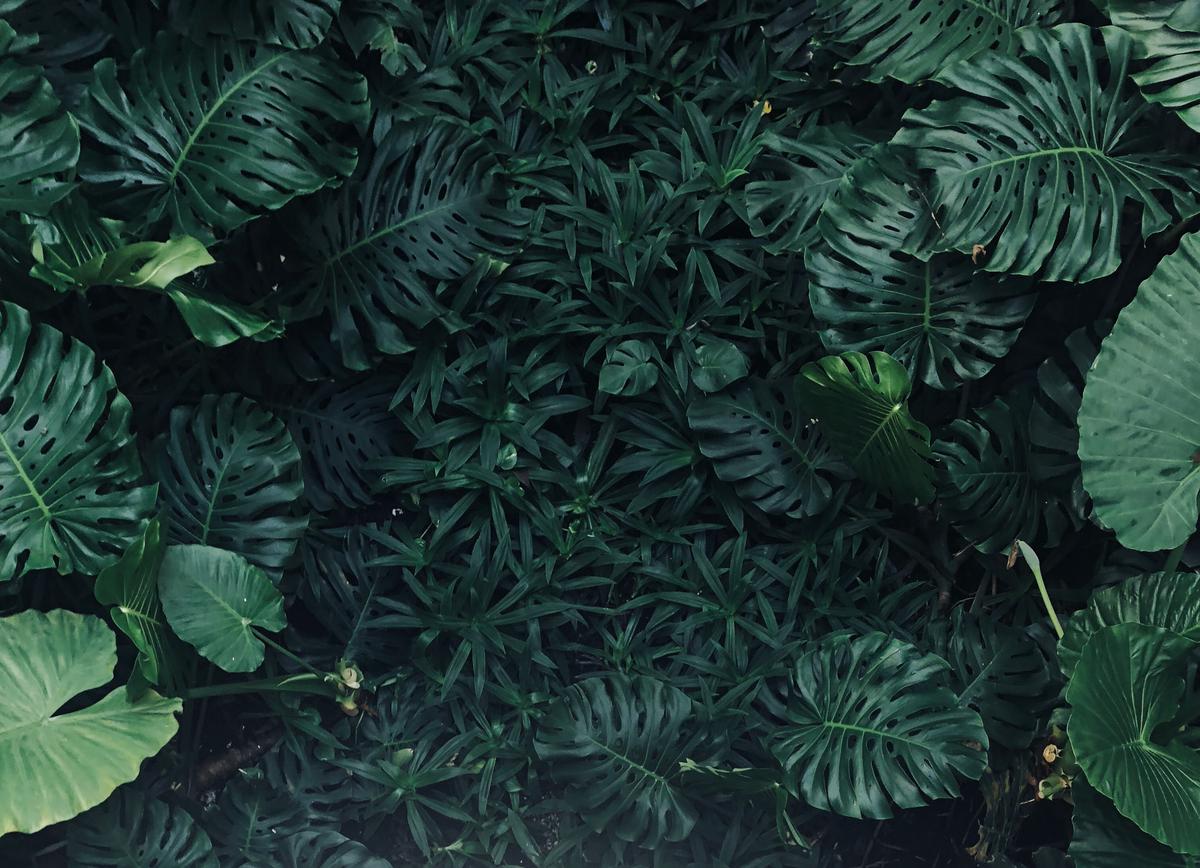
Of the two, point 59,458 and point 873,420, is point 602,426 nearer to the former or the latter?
point 873,420

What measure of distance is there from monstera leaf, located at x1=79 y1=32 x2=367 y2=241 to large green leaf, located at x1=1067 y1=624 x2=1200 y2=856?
1.49 m

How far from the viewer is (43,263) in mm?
1614

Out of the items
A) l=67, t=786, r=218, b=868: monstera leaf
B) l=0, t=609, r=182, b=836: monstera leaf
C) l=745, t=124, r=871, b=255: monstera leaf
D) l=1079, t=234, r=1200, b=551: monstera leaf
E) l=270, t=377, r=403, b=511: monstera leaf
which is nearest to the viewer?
l=0, t=609, r=182, b=836: monstera leaf

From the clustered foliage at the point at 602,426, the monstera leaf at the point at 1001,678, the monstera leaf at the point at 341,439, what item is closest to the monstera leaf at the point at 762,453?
the clustered foliage at the point at 602,426

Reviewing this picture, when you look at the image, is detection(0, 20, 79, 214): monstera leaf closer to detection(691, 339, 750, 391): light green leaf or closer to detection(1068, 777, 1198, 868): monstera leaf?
detection(691, 339, 750, 391): light green leaf

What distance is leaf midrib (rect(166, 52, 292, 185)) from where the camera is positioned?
1864 millimetres

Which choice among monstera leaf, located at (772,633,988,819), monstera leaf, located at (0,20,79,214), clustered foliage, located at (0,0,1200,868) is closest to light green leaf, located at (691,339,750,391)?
clustered foliage, located at (0,0,1200,868)

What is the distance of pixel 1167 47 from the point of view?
1.71m

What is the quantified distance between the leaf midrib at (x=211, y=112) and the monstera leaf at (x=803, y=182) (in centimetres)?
91

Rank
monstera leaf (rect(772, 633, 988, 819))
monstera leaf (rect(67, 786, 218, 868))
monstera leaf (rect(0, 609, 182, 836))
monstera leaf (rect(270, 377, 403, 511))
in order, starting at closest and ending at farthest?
monstera leaf (rect(0, 609, 182, 836)), monstera leaf (rect(772, 633, 988, 819)), monstera leaf (rect(67, 786, 218, 868)), monstera leaf (rect(270, 377, 403, 511))

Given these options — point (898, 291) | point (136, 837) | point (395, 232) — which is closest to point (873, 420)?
point (898, 291)

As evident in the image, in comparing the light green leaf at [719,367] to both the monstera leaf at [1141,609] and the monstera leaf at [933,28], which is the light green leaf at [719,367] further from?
the monstera leaf at [1141,609]

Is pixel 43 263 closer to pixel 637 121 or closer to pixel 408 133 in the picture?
pixel 408 133

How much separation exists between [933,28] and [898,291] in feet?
1.55
